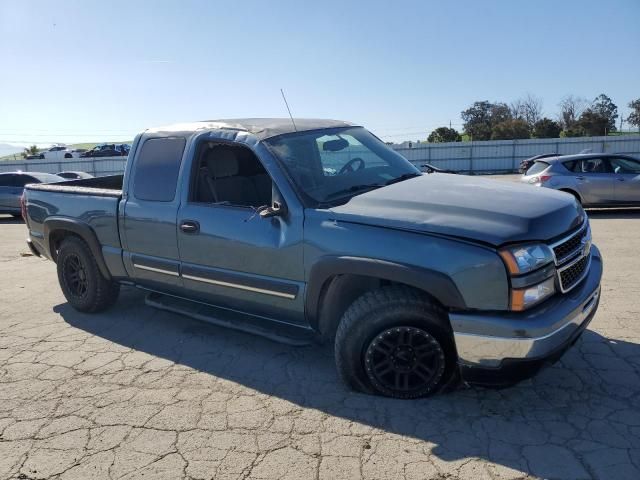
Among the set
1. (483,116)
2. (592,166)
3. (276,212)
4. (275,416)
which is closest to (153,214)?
(276,212)

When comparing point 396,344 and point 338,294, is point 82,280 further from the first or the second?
point 396,344

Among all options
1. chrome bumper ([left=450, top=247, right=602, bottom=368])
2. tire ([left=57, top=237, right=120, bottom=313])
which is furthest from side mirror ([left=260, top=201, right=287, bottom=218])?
tire ([left=57, top=237, right=120, bottom=313])

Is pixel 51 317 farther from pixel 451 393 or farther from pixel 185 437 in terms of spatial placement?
pixel 451 393

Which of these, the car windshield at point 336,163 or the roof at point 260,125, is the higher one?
the roof at point 260,125

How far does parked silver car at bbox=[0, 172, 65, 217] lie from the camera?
47.9 feet

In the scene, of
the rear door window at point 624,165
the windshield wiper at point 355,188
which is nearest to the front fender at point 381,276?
the windshield wiper at point 355,188

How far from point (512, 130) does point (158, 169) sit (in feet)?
157

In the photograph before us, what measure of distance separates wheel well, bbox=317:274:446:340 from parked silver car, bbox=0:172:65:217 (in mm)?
13563

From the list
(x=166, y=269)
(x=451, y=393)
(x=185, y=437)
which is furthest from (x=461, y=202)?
(x=166, y=269)

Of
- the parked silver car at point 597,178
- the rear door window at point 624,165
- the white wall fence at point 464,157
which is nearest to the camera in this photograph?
the parked silver car at point 597,178

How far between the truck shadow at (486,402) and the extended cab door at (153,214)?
2.13 ft

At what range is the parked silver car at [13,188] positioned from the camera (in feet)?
47.9

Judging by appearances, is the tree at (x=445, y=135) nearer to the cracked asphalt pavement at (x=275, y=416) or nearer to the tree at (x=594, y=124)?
the tree at (x=594, y=124)

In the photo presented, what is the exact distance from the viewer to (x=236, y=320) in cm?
427
